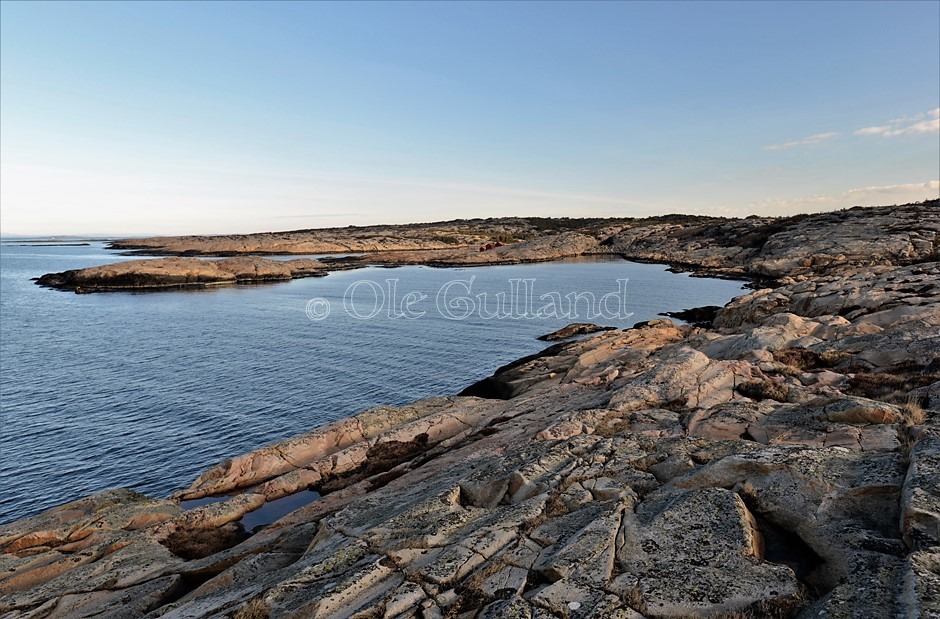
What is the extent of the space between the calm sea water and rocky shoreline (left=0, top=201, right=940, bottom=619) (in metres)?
4.63

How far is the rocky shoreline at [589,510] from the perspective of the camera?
9227 millimetres

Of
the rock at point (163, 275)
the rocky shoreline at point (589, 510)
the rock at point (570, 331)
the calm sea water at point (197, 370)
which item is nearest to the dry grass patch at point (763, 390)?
the rocky shoreline at point (589, 510)

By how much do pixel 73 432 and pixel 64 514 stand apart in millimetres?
12066

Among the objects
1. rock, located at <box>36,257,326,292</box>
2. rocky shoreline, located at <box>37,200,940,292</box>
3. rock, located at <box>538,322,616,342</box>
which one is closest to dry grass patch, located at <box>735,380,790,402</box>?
rock, located at <box>538,322,616,342</box>

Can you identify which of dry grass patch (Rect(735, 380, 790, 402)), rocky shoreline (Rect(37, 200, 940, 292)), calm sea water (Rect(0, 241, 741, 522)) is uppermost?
rocky shoreline (Rect(37, 200, 940, 292))

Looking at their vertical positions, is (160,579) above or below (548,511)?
below

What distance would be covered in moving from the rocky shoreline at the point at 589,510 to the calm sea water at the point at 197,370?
4634mm

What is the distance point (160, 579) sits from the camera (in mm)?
16516

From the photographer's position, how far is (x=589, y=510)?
12.4 m

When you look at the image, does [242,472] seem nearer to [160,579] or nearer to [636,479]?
[160,579]

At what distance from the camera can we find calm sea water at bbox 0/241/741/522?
28.3 metres

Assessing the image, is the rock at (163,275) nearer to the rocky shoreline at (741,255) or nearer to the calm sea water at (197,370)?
the rocky shoreline at (741,255)

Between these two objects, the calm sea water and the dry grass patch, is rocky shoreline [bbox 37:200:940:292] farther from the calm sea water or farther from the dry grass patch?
the dry grass patch

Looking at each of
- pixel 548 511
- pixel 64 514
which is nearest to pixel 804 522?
pixel 548 511
